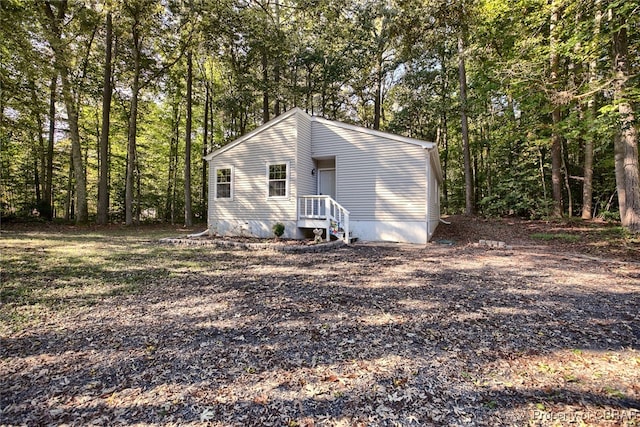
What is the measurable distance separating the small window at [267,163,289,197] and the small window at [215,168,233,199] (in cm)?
174

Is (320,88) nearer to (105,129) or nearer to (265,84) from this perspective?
(265,84)

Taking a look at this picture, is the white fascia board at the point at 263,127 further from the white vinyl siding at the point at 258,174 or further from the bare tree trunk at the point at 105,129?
the bare tree trunk at the point at 105,129

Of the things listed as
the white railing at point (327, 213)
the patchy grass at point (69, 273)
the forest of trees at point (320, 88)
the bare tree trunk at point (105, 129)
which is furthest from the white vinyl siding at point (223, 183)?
the bare tree trunk at point (105, 129)

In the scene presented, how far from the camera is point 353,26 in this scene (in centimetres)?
1809

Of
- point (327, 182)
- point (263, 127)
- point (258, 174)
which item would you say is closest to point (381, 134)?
point (327, 182)

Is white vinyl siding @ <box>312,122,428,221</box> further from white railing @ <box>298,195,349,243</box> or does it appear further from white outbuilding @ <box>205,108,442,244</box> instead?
white railing @ <box>298,195,349,243</box>

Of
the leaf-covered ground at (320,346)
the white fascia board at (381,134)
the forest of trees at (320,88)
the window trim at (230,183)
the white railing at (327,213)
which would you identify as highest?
the forest of trees at (320,88)

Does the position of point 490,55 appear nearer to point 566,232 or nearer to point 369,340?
point 566,232

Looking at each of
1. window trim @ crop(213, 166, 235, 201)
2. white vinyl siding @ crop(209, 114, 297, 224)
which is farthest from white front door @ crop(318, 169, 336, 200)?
window trim @ crop(213, 166, 235, 201)

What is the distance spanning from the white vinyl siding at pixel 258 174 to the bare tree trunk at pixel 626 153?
883cm

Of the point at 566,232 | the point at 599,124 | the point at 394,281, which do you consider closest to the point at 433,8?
the point at 599,124

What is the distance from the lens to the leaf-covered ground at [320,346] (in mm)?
2027

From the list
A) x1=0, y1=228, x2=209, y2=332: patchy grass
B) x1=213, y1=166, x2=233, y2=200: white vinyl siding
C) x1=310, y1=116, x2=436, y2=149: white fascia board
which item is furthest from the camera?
x1=213, y1=166, x2=233, y2=200: white vinyl siding

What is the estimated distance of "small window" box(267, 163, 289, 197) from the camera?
1077 cm
